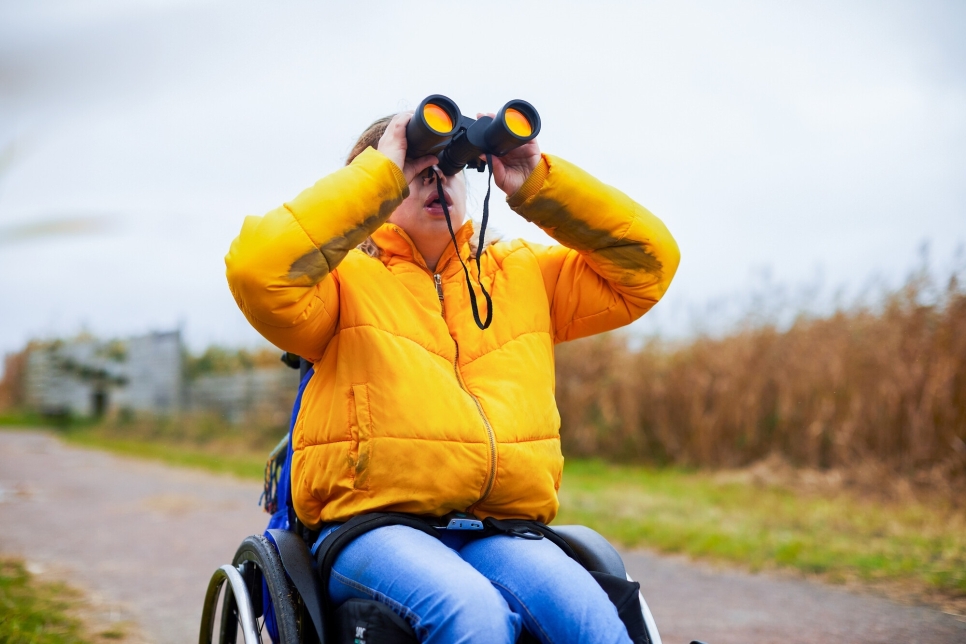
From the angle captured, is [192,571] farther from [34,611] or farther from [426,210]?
[426,210]

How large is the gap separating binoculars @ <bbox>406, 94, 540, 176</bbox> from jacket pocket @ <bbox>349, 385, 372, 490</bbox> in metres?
0.55

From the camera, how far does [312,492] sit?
1810 millimetres

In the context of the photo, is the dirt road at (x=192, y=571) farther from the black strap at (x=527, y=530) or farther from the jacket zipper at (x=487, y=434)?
the jacket zipper at (x=487, y=434)

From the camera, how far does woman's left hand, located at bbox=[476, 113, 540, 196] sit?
1997mm

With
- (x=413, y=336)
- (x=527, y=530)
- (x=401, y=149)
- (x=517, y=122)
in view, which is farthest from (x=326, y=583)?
(x=517, y=122)

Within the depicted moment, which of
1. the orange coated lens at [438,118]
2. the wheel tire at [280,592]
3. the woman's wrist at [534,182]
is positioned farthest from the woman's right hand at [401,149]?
the wheel tire at [280,592]

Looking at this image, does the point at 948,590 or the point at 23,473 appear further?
the point at 23,473

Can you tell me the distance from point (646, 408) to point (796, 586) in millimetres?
4400

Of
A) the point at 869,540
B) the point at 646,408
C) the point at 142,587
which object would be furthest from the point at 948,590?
the point at 646,408

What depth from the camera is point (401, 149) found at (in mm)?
1884

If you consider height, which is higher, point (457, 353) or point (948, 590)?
point (457, 353)

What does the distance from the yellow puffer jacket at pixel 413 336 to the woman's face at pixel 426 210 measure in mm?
47

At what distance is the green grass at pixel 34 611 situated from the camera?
301 centimetres

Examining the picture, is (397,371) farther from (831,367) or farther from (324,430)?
(831,367)
